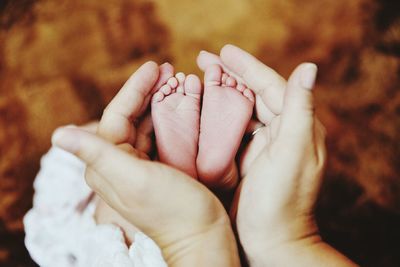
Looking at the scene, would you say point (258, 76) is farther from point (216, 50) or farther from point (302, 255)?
point (216, 50)

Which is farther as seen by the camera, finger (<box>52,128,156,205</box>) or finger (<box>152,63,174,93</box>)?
finger (<box>152,63,174,93</box>)

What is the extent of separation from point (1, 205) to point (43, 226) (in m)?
0.25

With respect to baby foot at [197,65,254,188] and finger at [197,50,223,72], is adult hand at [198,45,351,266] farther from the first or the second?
finger at [197,50,223,72]

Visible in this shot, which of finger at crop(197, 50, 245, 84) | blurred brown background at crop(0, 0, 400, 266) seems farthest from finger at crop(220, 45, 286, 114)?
blurred brown background at crop(0, 0, 400, 266)

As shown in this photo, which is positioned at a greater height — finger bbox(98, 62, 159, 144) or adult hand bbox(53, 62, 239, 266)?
finger bbox(98, 62, 159, 144)

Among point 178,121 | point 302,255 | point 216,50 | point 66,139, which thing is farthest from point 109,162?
point 216,50

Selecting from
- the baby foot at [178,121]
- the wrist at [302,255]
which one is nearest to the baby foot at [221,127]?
the baby foot at [178,121]

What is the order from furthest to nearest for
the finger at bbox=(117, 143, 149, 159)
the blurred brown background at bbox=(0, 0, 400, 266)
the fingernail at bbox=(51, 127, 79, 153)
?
the blurred brown background at bbox=(0, 0, 400, 266) < the finger at bbox=(117, 143, 149, 159) < the fingernail at bbox=(51, 127, 79, 153)

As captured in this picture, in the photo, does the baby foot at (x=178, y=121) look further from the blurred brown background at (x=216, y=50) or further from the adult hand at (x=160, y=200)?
the blurred brown background at (x=216, y=50)

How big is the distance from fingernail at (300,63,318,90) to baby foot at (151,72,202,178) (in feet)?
0.75

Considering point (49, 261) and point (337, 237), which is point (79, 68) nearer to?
point (49, 261)

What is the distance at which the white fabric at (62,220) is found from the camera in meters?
0.75

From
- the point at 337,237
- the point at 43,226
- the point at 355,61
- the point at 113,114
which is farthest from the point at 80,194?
the point at 355,61

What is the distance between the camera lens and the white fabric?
29.5 inches
